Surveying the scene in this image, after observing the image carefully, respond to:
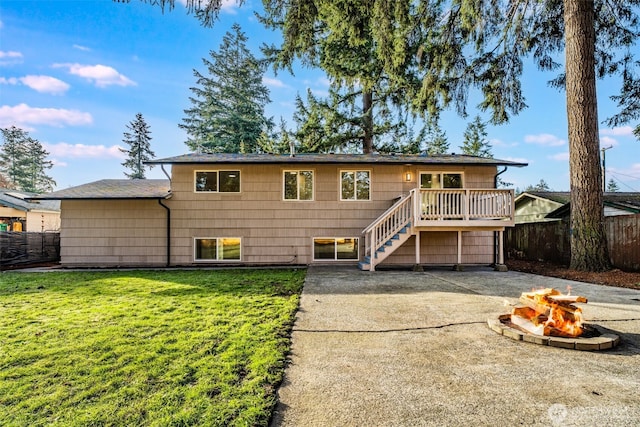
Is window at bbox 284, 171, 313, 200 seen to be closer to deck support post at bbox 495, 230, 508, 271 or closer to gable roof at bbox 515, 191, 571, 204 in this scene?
deck support post at bbox 495, 230, 508, 271

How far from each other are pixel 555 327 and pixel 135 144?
125 ft

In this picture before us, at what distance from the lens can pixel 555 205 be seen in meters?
14.7

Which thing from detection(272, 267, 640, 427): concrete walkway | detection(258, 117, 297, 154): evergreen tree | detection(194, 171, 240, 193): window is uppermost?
detection(258, 117, 297, 154): evergreen tree

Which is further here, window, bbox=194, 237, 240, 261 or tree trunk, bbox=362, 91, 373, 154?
tree trunk, bbox=362, 91, 373, 154

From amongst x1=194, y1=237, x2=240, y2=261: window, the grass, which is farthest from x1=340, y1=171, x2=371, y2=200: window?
the grass

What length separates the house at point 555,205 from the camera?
12452 mm

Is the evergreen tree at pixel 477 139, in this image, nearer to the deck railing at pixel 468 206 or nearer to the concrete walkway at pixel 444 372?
the deck railing at pixel 468 206

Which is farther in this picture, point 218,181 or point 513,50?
point 513,50

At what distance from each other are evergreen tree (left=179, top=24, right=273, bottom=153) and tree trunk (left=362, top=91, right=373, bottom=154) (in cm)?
956

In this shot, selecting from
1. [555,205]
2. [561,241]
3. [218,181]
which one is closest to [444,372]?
[218,181]

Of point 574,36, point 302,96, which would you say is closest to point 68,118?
point 302,96

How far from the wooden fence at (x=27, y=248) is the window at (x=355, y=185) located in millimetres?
11595

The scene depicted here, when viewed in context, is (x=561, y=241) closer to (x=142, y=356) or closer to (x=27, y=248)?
(x=142, y=356)

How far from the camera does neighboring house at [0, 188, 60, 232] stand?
50.4ft
